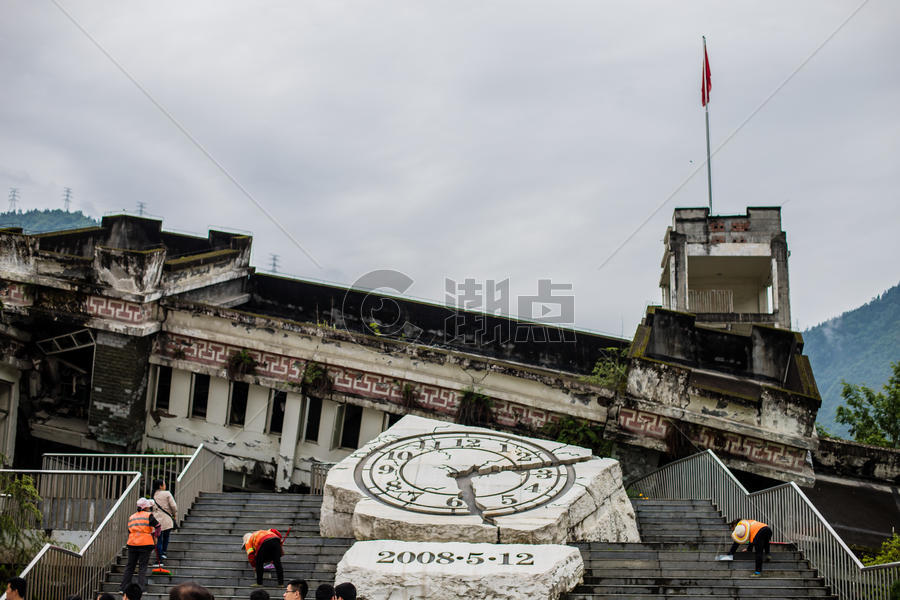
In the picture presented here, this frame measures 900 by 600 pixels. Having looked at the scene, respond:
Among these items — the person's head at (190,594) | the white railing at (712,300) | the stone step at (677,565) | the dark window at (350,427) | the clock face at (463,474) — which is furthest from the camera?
the white railing at (712,300)

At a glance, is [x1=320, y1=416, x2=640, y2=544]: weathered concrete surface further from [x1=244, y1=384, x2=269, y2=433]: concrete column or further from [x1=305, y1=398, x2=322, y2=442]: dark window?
[x1=244, y1=384, x2=269, y2=433]: concrete column

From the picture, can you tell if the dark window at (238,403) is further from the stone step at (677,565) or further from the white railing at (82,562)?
the stone step at (677,565)

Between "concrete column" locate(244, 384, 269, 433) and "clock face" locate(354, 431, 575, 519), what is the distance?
8591 millimetres

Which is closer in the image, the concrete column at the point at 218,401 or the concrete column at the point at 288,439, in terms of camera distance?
the concrete column at the point at 288,439

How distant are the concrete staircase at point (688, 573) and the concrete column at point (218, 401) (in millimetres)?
14657

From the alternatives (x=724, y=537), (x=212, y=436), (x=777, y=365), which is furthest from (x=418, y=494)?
(x=777, y=365)

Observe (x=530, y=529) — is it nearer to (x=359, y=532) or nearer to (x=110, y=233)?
(x=359, y=532)

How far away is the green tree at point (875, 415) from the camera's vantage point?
100 ft

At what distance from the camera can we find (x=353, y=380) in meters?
23.9

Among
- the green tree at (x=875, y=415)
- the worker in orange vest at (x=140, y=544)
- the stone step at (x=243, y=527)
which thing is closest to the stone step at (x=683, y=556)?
the stone step at (x=243, y=527)

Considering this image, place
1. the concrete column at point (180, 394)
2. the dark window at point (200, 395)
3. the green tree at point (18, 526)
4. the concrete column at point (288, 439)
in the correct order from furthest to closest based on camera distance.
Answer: the dark window at point (200, 395) → the concrete column at point (180, 394) → the concrete column at point (288, 439) → the green tree at point (18, 526)

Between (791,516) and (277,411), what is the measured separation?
52.0 feet

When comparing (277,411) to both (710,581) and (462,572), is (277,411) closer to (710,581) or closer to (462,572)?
(462,572)

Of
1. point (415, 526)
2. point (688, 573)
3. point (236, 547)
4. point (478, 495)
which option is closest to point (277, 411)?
point (236, 547)
